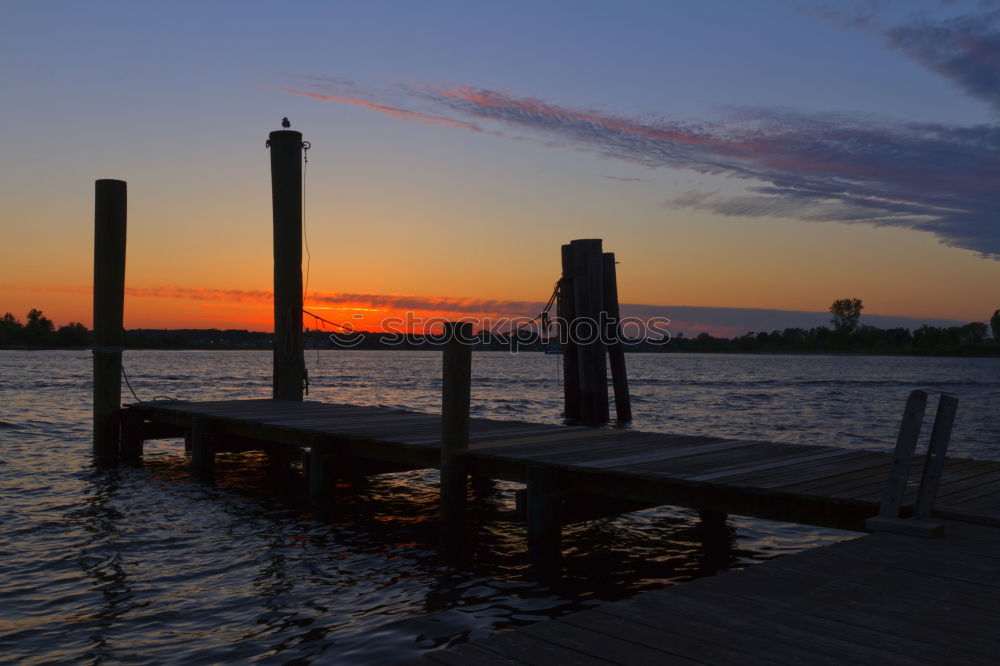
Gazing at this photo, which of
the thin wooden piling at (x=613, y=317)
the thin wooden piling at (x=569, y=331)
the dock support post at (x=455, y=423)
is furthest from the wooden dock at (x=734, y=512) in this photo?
the thin wooden piling at (x=613, y=317)

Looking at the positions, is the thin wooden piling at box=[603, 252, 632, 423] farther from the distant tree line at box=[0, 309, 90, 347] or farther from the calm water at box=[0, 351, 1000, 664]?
the distant tree line at box=[0, 309, 90, 347]

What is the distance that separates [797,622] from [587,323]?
1243 centimetres

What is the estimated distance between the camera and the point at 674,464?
7199 millimetres

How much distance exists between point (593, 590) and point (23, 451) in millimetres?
13523

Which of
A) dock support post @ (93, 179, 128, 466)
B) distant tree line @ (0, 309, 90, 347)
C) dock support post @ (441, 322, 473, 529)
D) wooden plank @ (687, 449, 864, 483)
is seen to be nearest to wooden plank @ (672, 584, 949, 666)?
wooden plank @ (687, 449, 864, 483)

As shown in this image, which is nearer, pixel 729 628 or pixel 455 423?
pixel 729 628

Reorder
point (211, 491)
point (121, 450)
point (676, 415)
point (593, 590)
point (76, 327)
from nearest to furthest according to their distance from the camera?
point (593, 590)
point (211, 491)
point (121, 450)
point (676, 415)
point (76, 327)

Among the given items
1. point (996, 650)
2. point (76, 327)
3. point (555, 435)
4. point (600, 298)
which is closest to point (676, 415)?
point (600, 298)

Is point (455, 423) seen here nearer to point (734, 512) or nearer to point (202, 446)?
point (734, 512)

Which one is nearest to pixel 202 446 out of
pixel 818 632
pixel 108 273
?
pixel 108 273

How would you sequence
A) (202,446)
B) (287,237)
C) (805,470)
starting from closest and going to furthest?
(805,470), (202,446), (287,237)

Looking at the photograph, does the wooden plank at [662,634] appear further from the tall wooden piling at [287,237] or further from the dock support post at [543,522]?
the tall wooden piling at [287,237]

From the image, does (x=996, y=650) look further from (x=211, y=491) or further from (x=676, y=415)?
(x=676, y=415)

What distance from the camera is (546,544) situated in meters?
7.08
